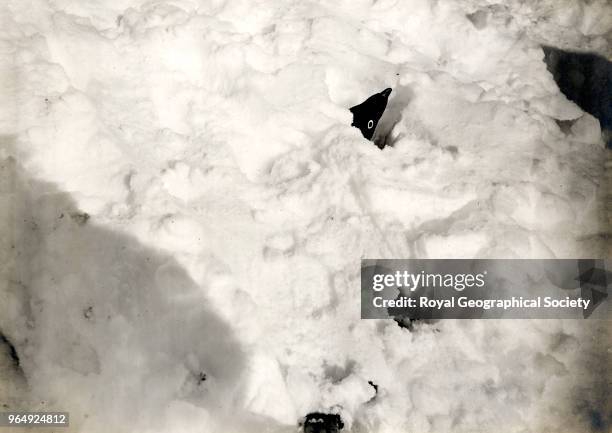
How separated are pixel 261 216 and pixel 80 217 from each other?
0.67m

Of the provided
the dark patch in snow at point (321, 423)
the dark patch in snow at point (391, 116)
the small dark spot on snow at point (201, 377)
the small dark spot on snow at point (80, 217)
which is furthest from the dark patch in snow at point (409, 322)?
the small dark spot on snow at point (80, 217)

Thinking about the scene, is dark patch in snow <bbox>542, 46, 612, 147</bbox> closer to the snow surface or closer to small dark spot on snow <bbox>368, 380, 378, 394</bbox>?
the snow surface

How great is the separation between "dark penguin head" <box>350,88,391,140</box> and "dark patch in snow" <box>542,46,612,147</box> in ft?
3.51

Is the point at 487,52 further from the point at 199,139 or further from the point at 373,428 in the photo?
the point at 373,428

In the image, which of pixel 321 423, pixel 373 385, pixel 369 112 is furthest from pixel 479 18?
pixel 321 423

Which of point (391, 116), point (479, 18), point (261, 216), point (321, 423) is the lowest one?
point (321, 423)

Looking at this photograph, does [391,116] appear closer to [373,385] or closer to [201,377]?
[373,385]

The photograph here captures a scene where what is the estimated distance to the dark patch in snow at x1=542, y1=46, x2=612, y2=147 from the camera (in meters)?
2.21

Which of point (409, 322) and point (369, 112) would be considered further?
point (369, 112)

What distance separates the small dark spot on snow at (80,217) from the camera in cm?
157

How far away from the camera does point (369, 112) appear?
2.03 meters

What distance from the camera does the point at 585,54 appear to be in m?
2.44

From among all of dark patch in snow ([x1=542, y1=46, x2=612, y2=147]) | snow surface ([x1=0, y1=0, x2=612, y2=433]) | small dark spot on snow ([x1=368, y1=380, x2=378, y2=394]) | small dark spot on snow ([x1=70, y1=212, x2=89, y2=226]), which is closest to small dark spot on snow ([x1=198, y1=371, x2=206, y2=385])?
snow surface ([x1=0, y1=0, x2=612, y2=433])

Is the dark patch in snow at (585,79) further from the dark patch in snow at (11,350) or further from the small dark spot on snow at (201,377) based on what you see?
the dark patch in snow at (11,350)
